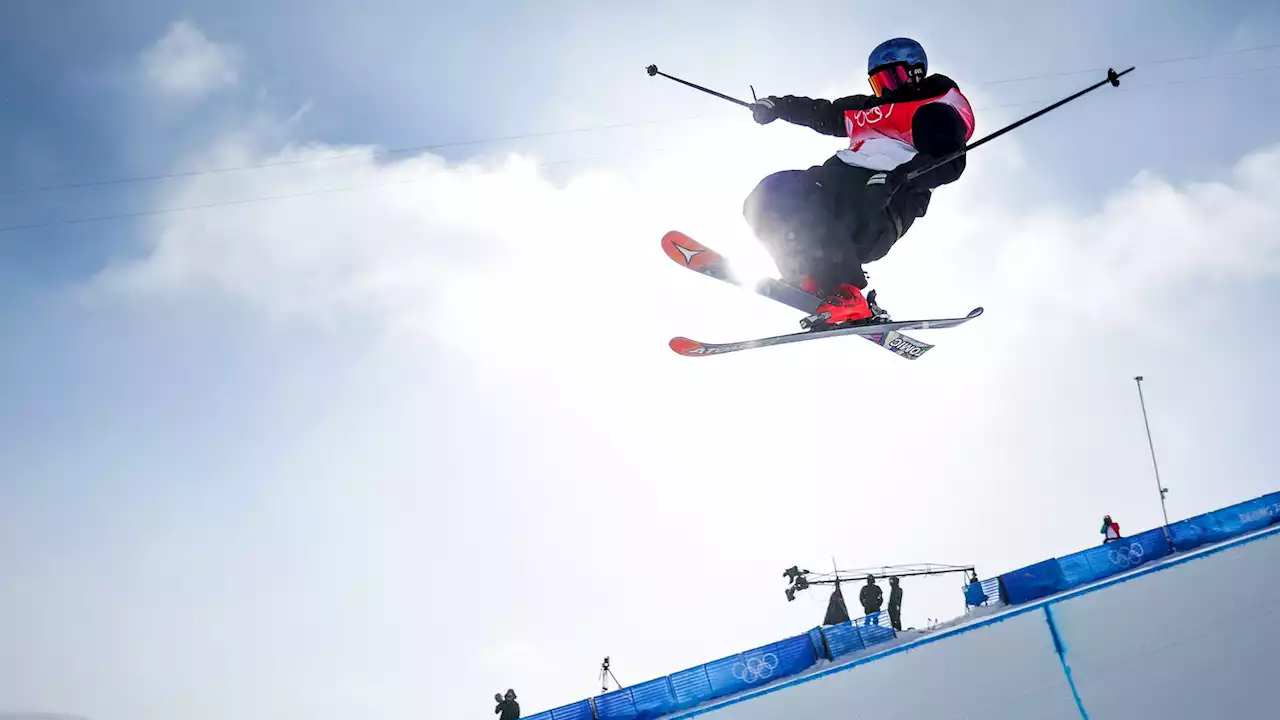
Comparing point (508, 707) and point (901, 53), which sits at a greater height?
point (901, 53)

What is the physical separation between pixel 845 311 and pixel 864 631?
4414mm

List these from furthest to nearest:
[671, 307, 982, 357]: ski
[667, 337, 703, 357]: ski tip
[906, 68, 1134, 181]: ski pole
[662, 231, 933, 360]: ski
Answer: [667, 337, 703, 357]: ski tip, [671, 307, 982, 357]: ski, [662, 231, 933, 360]: ski, [906, 68, 1134, 181]: ski pole

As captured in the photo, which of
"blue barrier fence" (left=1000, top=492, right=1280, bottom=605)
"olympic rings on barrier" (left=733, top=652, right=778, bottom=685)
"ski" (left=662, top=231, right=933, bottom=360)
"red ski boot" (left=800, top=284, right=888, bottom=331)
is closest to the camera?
"red ski boot" (left=800, top=284, right=888, bottom=331)

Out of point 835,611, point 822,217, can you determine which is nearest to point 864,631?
point 835,611

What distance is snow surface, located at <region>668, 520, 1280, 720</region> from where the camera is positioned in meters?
6.67

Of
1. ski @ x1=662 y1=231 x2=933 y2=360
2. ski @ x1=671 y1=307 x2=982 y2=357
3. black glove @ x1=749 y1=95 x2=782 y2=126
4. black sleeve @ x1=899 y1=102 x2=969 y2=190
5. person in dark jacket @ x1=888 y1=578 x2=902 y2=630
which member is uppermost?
black glove @ x1=749 y1=95 x2=782 y2=126

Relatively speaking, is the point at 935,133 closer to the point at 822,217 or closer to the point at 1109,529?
the point at 822,217

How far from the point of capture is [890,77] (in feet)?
22.5

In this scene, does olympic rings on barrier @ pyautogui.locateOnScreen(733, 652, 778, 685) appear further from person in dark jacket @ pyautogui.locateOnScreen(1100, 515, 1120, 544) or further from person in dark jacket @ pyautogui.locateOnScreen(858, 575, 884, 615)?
person in dark jacket @ pyautogui.locateOnScreen(1100, 515, 1120, 544)

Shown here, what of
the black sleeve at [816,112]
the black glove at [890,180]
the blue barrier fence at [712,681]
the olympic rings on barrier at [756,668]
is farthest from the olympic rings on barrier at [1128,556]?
the black sleeve at [816,112]

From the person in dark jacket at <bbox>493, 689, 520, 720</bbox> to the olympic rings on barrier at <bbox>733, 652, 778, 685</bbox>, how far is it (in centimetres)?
288

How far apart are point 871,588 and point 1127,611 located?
5120 millimetres

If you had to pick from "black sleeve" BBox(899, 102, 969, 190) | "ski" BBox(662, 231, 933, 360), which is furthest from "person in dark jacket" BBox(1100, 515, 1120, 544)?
"black sleeve" BBox(899, 102, 969, 190)

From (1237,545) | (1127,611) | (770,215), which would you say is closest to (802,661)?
(1127,611)
